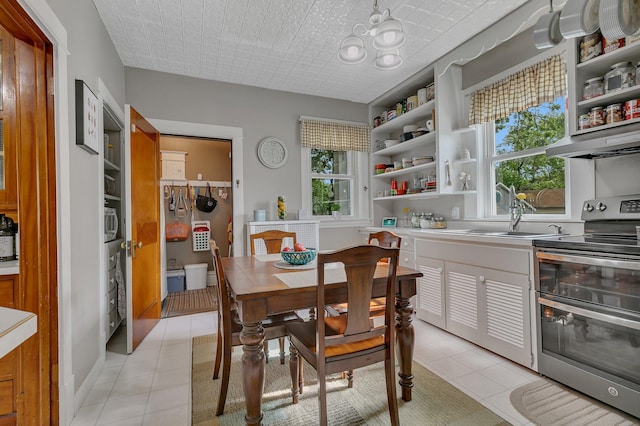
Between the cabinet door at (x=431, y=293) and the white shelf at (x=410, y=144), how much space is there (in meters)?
1.33

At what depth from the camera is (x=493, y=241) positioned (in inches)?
93.6

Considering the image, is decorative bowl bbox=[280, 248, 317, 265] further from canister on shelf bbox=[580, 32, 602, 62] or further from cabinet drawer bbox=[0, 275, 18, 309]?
canister on shelf bbox=[580, 32, 602, 62]

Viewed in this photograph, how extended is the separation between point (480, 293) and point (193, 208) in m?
4.25

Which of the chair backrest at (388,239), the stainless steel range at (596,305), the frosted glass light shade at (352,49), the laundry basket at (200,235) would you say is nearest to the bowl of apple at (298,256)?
the chair backrest at (388,239)

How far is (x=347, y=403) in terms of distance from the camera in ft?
6.04

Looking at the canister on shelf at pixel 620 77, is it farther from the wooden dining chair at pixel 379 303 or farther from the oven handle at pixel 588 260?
the wooden dining chair at pixel 379 303

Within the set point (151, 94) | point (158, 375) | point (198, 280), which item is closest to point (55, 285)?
point (158, 375)

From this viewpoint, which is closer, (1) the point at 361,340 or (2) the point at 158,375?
(1) the point at 361,340

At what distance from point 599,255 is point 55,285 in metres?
2.90

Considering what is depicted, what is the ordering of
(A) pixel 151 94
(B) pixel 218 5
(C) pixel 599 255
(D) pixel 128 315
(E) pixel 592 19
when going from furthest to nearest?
(A) pixel 151 94 → (D) pixel 128 315 → (B) pixel 218 5 → (C) pixel 599 255 → (E) pixel 592 19

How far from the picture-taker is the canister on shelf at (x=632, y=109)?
186cm

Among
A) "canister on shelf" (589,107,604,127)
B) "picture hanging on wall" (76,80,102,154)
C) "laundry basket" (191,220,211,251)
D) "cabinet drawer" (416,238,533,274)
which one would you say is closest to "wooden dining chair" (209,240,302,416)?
"picture hanging on wall" (76,80,102,154)

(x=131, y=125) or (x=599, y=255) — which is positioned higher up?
(x=131, y=125)

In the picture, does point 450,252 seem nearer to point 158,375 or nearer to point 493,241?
point 493,241
